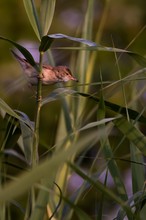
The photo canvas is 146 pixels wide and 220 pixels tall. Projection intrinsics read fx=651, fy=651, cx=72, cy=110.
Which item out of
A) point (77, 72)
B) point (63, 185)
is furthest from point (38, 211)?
point (77, 72)

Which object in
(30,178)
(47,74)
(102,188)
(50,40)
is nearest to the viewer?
(30,178)

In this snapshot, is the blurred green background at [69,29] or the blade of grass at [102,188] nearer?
the blade of grass at [102,188]

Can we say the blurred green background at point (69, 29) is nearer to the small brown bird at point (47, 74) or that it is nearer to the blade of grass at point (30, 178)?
the small brown bird at point (47, 74)

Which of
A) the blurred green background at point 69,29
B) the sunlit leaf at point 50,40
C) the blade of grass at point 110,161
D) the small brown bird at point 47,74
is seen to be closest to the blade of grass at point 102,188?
the blade of grass at point 110,161

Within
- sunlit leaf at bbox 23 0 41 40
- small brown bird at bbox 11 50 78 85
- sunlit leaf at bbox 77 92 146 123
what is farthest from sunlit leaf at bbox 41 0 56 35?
small brown bird at bbox 11 50 78 85

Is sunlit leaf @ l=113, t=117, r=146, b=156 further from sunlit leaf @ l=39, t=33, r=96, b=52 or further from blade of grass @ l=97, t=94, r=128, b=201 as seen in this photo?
sunlit leaf @ l=39, t=33, r=96, b=52

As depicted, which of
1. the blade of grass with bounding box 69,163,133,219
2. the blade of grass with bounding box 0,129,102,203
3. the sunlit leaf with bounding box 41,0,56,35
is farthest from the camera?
the sunlit leaf with bounding box 41,0,56,35

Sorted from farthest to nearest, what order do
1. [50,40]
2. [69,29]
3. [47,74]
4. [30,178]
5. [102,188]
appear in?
[69,29], [47,74], [50,40], [102,188], [30,178]

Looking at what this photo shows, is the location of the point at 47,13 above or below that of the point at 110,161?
above

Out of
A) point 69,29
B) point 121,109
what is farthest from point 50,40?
point 69,29

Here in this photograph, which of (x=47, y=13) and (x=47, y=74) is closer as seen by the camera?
(x=47, y=13)

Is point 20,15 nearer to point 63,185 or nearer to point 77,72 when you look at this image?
point 77,72

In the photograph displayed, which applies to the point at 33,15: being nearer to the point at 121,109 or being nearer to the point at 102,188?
the point at 121,109
